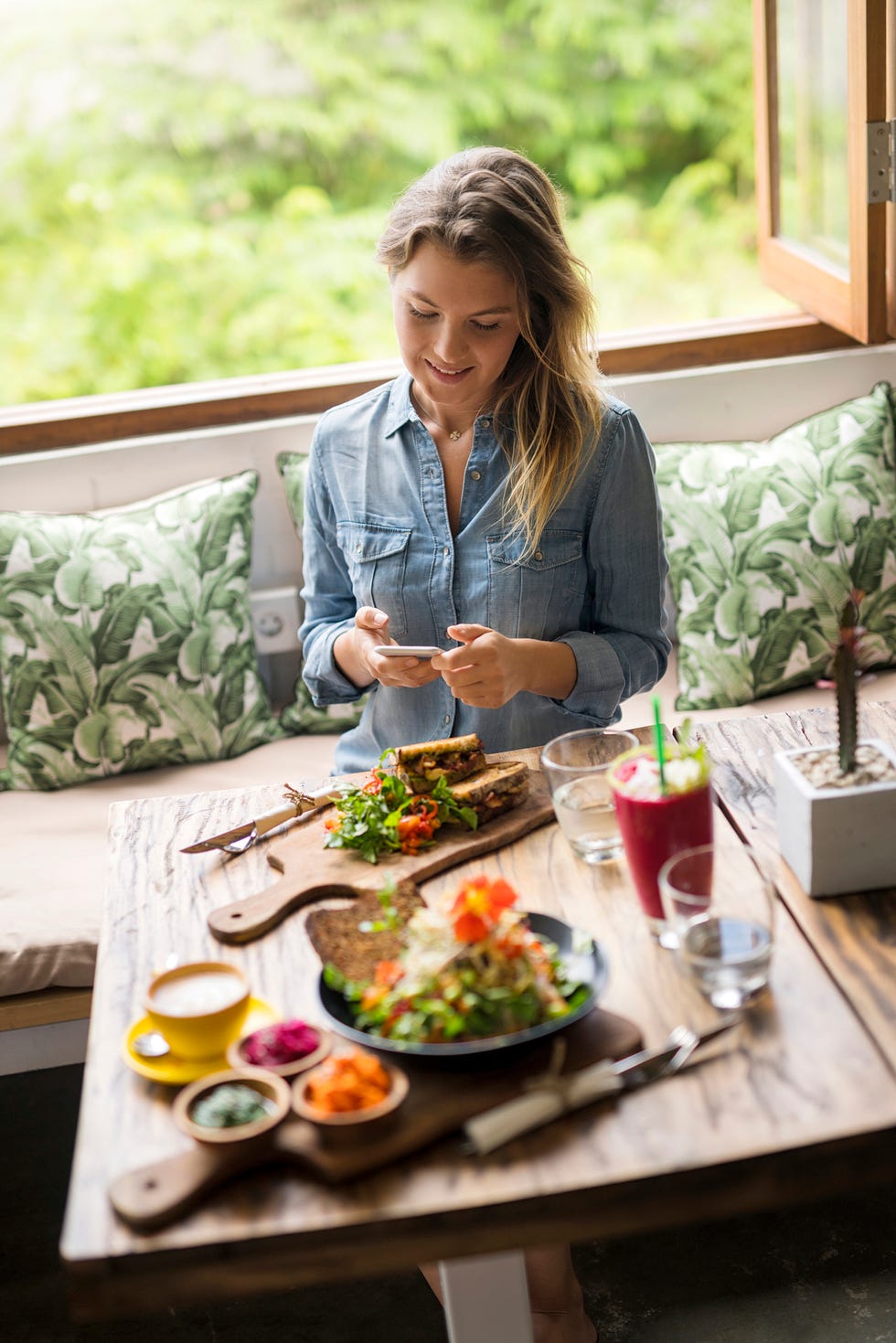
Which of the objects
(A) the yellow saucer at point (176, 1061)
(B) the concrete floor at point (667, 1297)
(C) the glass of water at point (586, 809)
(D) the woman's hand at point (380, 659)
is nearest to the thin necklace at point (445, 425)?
(D) the woman's hand at point (380, 659)

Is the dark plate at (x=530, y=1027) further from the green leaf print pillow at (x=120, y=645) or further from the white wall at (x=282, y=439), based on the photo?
the white wall at (x=282, y=439)

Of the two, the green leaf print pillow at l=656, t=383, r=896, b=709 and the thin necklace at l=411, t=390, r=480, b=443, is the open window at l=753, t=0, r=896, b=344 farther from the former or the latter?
the thin necklace at l=411, t=390, r=480, b=443

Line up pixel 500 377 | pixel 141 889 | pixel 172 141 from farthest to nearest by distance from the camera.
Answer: pixel 172 141 < pixel 500 377 < pixel 141 889

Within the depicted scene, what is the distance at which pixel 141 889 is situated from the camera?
4.60ft

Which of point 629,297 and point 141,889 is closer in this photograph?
point 141,889

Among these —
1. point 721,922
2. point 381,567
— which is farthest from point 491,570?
point 721,922

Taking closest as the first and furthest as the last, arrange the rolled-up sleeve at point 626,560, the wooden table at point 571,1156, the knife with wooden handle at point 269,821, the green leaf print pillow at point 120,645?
the wooden table at point 571,1156
the knife with wooden handle at point 269,821
the rolled-up sleeve at point 626,560
the green leaf print pillow at point 120,645

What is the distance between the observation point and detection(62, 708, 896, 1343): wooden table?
2.96ft

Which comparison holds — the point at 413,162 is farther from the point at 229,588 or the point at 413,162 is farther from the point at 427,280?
the point at 427,280

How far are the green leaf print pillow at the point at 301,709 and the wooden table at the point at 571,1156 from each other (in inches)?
53.7

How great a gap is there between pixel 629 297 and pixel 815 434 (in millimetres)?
2825

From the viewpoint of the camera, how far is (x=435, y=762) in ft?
4.87

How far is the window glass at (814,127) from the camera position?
2.46m

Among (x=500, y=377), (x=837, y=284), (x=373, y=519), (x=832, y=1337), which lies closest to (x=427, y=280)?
(x=500, y=377)
